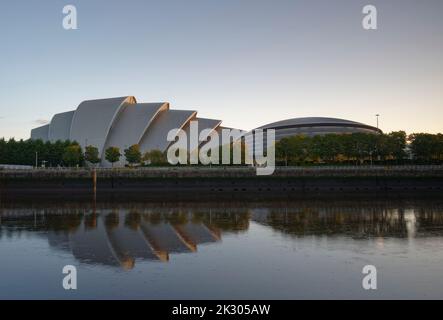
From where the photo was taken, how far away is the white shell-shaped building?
6569cm

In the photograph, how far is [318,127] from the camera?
82.4 meters

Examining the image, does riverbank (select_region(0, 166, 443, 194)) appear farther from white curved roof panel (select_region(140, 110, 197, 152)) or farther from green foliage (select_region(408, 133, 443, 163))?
white curved roof panel (select_region(140, 110, 197, 152))

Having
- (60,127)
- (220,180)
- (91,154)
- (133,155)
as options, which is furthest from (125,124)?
(220,180)

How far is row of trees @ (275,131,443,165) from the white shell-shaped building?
14.6 m

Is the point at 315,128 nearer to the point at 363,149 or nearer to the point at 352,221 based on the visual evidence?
the point at 363,149

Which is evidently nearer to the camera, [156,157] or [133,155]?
[133,155]

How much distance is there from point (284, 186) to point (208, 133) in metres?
25.7

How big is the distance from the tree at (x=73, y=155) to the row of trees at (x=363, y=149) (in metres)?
28.9

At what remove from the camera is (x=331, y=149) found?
59.0 metres

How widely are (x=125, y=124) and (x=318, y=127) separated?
3778 centimetres

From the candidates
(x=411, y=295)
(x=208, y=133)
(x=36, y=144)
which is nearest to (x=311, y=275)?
(x=411, y=295)
